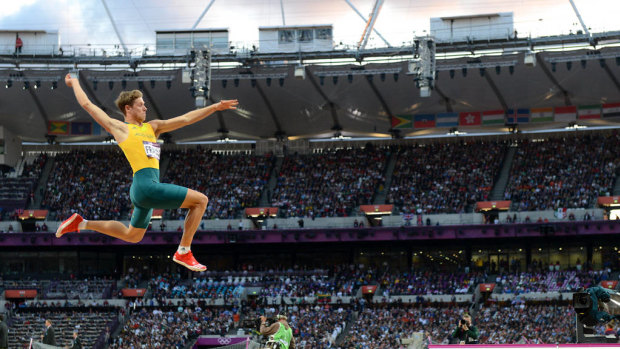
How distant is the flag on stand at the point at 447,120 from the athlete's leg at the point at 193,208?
49915 millimetres

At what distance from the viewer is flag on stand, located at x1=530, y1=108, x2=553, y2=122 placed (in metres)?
55.5

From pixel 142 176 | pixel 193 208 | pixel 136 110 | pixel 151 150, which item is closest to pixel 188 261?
pixel 193 208

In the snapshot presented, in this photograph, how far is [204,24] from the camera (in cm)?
4988

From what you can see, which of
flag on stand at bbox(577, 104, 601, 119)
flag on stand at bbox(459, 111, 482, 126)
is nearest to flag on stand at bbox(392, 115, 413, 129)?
flag on stand at bbox(459, 111, 482, 126)

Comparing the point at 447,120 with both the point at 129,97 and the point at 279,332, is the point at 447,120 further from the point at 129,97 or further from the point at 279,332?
the point at 129,97

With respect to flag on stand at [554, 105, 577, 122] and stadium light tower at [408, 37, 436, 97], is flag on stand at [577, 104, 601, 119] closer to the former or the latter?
flag on stand at [554, 105, 577, 122]

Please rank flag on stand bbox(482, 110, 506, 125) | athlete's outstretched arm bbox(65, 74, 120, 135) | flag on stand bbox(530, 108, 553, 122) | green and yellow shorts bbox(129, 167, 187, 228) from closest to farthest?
green and yellow shorts bbox(129, 167, 187, 228), athlete's outstretched arm bbox(65, 74, 120, 135), flag on stand bbox(530, 108, 553, 122), flag on stand bbox(482, 110, 506, 125)

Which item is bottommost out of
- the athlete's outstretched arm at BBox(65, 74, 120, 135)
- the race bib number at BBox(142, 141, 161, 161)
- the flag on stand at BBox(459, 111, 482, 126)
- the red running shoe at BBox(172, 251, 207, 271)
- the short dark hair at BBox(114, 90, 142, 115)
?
the red running shoe at BBox(172, 251, 207, 271)

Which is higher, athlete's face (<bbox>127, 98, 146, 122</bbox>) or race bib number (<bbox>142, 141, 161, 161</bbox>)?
athlete's face (<bbox>127, 98, 146, 122</bbox>)

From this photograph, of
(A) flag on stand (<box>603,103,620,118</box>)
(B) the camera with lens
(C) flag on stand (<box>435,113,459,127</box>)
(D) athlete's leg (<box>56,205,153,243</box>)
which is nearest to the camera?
(D) athlete's leg (<box>56,205,153,243</box>)

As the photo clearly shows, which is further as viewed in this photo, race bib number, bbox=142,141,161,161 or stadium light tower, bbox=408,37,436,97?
stadium light tower, bbox=408,37,436,97

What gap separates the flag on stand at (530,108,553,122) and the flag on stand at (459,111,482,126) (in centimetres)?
351

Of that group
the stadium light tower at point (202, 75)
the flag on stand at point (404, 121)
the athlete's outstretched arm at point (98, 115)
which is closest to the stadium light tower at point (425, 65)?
the stadium light tower at point (202, 75)

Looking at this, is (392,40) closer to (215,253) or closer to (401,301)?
(401,301)
